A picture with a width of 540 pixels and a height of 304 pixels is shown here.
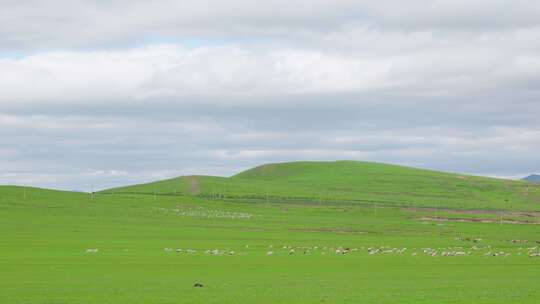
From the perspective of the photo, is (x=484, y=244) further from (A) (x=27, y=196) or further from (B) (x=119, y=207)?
(A) (x=27, y=196)

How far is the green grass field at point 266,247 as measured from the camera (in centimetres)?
2925

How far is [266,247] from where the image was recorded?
57.4 meters

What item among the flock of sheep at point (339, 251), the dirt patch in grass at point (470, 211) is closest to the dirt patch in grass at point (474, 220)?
the dirt patch in grass at point (470, 211)

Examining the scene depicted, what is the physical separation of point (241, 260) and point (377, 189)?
118465mm

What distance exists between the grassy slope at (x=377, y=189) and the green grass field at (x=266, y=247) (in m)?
0.84

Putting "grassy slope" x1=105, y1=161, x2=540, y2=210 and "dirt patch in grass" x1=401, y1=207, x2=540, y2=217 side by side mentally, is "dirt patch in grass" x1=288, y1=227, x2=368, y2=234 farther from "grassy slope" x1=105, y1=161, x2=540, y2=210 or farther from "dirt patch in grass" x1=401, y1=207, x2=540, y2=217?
"grassy slope" x1=105, y1=161, x2=540, y2=210

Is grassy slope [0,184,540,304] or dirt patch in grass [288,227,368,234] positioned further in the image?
dirt patch in grass [288,227,368,234]

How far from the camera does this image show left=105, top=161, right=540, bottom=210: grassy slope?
138375 millimetres

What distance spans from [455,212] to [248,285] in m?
89.8

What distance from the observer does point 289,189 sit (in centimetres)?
15450

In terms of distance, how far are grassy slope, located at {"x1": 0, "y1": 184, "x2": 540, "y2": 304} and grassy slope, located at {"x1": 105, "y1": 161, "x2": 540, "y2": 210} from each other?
35.4 m

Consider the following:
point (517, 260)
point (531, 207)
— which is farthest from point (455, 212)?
point (517, 260)

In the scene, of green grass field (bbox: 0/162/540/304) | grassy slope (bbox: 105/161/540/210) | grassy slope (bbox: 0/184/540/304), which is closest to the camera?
grassy slope (bbox: 0/184/540/304)

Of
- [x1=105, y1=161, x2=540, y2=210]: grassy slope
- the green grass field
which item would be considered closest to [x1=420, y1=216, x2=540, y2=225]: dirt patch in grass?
the green grass field
